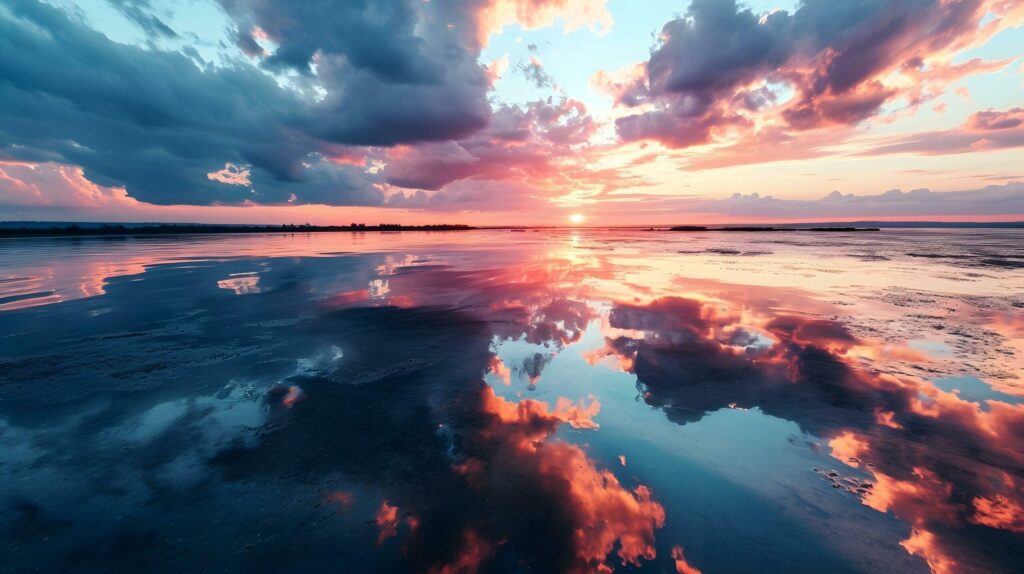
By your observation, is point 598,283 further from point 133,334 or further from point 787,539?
point 133,334

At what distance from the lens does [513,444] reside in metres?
5.18

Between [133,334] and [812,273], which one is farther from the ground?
[133,334]

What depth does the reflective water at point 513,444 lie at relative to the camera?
3.58 meters

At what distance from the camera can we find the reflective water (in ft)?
11.7

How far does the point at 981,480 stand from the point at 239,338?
13.4 m

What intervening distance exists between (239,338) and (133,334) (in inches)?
116

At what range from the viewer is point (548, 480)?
4.46 m

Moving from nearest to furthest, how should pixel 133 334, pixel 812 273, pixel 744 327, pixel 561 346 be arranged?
pixel 561 346 → pixel 133 334 → pixel 744 327 → pixel 812 273

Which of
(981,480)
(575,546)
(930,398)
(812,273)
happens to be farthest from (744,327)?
(812,273)

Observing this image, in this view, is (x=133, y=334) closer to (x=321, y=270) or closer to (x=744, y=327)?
(x=321, y=270)

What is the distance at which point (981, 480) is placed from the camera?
4.44 meters

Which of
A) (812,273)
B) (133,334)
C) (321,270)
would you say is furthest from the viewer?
(321,270)

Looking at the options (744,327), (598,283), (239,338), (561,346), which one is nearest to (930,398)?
(744,327)

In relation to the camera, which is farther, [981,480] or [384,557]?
[981,480]
